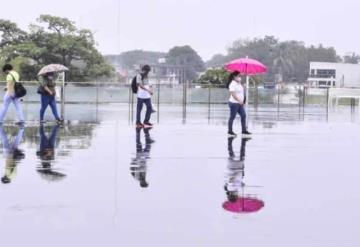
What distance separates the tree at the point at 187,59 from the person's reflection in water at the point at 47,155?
8717cm

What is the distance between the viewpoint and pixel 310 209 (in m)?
7.84

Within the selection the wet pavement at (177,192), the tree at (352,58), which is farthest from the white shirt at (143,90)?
the tree at (352,58)

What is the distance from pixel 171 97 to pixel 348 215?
34306 millimetres

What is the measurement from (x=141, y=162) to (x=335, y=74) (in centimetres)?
7412

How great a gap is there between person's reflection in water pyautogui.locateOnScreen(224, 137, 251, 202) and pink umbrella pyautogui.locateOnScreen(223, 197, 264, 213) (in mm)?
133

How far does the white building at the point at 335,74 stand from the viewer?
79375mm

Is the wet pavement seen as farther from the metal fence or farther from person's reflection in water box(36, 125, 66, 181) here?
the metal fence

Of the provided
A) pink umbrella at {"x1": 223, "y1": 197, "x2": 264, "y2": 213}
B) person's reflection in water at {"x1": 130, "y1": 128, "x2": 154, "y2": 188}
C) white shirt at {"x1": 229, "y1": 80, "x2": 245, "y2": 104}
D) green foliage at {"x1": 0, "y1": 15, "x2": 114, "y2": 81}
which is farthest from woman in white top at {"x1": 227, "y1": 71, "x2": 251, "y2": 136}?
green foliage at {"x1": 0, "y1": 15, "x2": 114, "y2": 81}

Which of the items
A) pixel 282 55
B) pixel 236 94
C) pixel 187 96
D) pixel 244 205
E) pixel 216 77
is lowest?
pixel 244 205

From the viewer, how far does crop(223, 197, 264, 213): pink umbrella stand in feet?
25.2

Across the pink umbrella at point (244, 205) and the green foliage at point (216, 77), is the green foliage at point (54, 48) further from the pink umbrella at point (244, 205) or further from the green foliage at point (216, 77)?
the pink umbrella at point (244, 205)

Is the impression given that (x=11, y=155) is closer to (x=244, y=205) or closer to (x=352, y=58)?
(x=244, y=205)

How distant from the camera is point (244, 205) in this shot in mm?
7973

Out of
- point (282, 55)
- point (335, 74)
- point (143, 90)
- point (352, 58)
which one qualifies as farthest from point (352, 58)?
point (143, 90)
